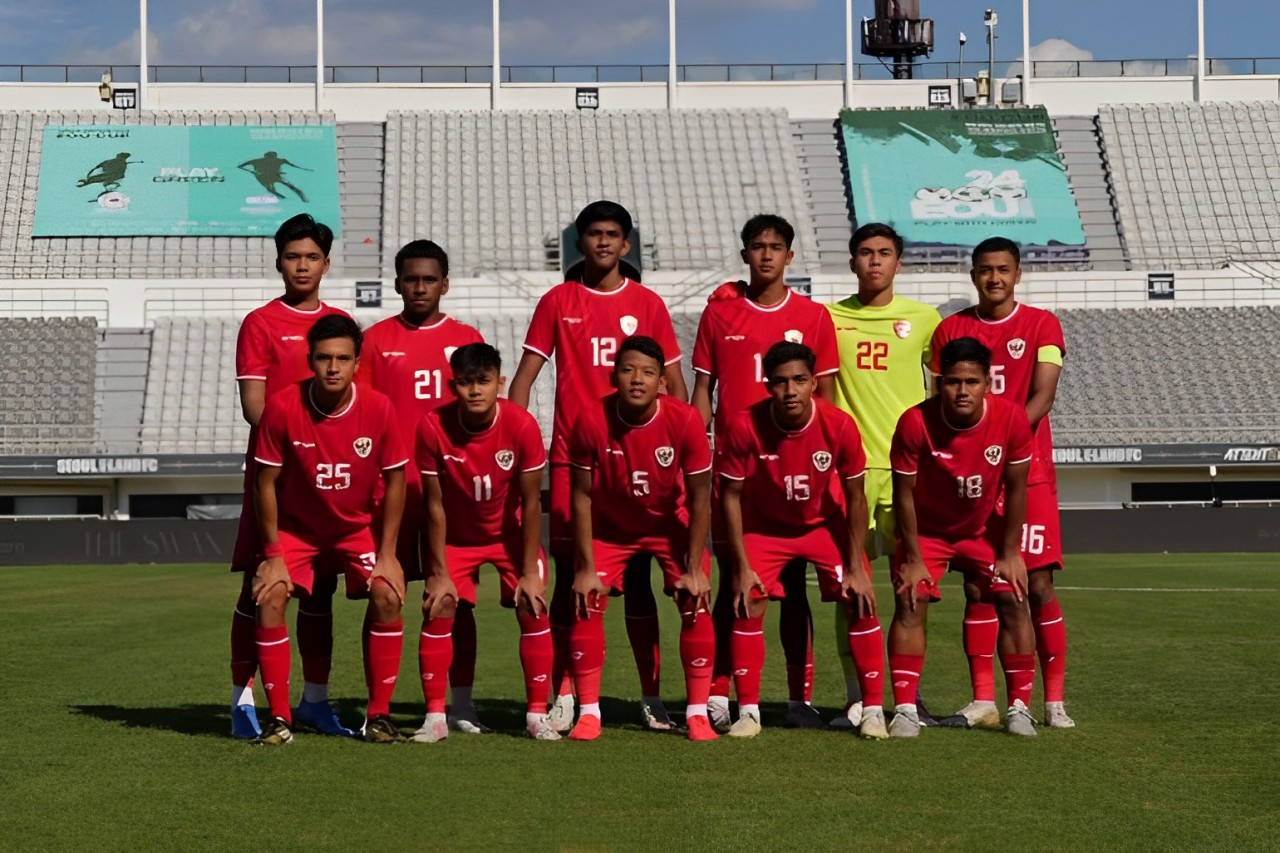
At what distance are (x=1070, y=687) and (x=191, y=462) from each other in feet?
65.8

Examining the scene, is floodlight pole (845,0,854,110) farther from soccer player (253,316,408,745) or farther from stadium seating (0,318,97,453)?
soccer player (253,316,408,745)

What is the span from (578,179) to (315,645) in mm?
27970

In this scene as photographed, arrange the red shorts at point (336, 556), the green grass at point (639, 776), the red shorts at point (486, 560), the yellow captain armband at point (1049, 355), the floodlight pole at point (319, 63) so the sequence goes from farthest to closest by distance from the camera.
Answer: the floodlight pole at point (319, 63) → the yellow captain armband at point (1049, 355) → the red shorts at point (486, 560) → the red shorts at point (336, 556) → the green grass at point (639, 776)

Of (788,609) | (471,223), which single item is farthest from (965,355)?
(471,223)

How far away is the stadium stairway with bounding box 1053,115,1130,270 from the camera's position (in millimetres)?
32875

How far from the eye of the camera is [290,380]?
656 cm

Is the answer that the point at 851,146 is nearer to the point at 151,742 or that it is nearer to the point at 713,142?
the point at 713,142

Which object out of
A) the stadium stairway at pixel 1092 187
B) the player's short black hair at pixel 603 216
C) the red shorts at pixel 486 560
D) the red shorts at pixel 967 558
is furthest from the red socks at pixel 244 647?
the stadium stairway at pixel 1092 187

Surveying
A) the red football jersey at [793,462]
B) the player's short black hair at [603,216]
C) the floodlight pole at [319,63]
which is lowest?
the red football jersey at [793,462]

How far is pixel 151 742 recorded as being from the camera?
20.1ft

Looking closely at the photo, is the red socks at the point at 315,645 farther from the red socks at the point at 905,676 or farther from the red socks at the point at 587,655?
the red socks at the point at 905,676

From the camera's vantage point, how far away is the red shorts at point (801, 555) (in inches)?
255

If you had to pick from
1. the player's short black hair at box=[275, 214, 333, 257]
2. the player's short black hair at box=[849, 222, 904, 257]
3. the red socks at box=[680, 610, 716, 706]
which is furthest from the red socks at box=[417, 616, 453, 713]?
the player's short black hair at box=[849, 222, 904, 257]

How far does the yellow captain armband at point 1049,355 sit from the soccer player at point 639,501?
58.4 inches
